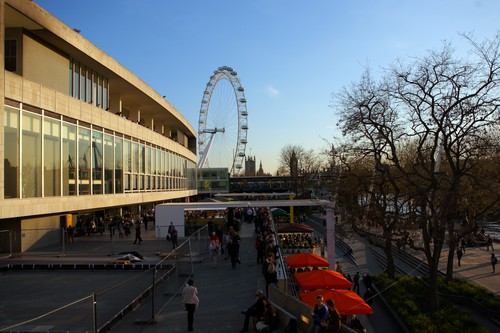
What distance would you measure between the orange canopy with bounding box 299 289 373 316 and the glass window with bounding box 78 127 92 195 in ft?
59.0

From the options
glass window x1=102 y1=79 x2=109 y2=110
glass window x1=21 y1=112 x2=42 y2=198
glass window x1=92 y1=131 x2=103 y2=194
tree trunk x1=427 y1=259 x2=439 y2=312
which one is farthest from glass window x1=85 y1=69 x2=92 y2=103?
tree trunk x1=427 y1=259 x2=439 y2=312

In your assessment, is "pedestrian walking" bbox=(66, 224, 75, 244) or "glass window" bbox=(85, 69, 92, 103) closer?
"pedestrian walking" bbox=(66, 224, 75, 244)

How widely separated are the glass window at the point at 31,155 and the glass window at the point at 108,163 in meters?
8.95

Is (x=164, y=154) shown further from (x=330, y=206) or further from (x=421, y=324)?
(x=421, y=324)

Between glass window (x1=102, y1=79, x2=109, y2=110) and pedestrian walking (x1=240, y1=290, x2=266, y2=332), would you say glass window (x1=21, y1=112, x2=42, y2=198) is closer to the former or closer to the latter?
glass window (x1=102, y1=79, x2=109, y2=110)

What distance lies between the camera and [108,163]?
31.8 m

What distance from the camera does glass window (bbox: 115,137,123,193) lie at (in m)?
33.3

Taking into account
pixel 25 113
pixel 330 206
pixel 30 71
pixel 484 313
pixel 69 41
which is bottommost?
pixel 484 313

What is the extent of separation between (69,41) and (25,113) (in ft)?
21.2

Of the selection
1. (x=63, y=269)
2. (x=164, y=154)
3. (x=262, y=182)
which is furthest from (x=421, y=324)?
(x=262, y=182)

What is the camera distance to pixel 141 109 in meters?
49.2

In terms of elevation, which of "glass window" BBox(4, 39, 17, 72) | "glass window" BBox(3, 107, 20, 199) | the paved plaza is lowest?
the paved plaza

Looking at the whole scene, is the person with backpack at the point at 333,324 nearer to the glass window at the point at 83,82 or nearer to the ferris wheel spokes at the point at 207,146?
the glass window at the point at 83,82

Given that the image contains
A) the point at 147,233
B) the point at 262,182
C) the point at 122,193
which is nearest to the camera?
the point at 147,233
